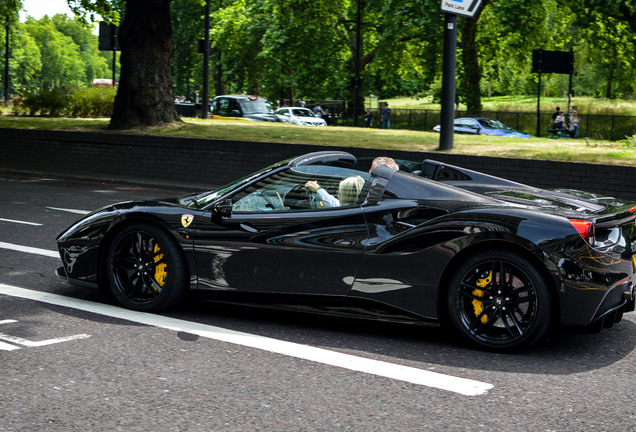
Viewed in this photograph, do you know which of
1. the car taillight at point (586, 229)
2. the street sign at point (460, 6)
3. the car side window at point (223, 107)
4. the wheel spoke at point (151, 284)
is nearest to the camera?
the car taillight at point (586, 229)

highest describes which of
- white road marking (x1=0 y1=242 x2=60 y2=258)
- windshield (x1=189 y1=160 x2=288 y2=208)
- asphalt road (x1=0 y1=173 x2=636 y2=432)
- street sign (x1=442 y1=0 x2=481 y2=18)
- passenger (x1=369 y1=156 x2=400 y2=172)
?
street sign (x1=442 y1=0 x2=481 y2=18)

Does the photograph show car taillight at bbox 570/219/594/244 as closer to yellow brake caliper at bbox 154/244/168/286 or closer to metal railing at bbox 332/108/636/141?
yellow brake caliper at bbox 154/244/168/286

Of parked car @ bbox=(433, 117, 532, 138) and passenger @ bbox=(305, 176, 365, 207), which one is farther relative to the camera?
parked car @ bbox=(433, 117, 532, 138)

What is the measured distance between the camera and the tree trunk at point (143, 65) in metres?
19.1

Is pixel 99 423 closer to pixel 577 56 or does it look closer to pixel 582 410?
pixel 582 410

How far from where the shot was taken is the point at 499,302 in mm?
4789

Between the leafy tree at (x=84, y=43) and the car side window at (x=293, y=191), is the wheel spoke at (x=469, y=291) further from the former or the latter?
the leafy tree at (x=84, y=43)

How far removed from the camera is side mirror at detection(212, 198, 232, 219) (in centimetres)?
552

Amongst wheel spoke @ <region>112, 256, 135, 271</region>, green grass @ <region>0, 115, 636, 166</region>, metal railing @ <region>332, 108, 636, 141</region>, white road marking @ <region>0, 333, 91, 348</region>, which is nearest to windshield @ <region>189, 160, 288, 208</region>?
wheel spoke @ <region>112, 256, 135, 271</region>

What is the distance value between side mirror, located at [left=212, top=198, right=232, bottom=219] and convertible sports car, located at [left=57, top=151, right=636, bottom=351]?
15mm

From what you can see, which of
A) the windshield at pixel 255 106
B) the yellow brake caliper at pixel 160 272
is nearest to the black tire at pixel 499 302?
the yellow brake caliper at pixel 160 272

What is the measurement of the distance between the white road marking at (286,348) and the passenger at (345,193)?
1.00 metres

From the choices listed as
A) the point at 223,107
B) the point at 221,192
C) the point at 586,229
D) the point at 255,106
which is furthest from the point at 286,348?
the point at 255,106

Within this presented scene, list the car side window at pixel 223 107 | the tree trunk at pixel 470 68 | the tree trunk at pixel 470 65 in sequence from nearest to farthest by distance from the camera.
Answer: the tree trunk at pixel 470 65, the tree trunk at pixel 470 68, the car side window at pixel 223 107
